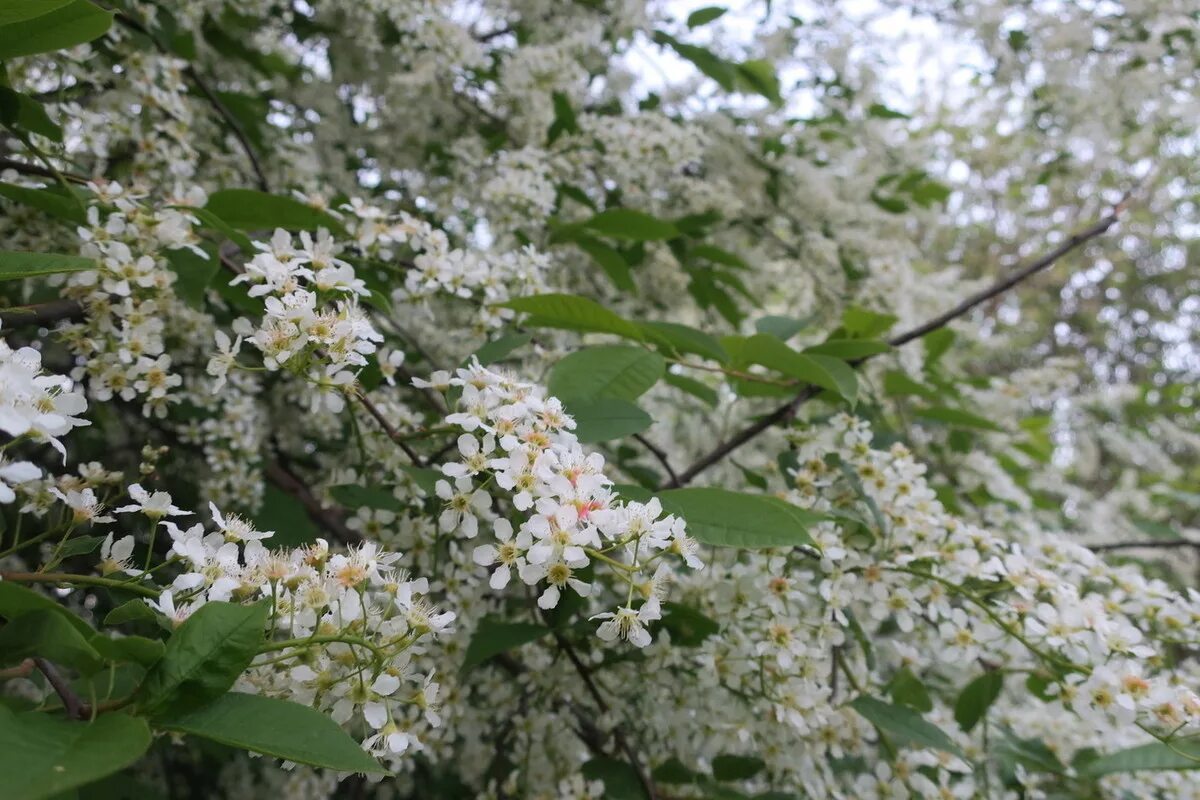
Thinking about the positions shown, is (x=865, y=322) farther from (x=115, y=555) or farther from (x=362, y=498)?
(x=115, y=555)

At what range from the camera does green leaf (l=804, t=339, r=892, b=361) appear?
1.57 meters

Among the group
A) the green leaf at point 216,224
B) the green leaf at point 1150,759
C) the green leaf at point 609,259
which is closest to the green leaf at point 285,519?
the green leaf at point 216,224

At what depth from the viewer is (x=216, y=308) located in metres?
2.06

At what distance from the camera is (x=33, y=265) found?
90 centimetres

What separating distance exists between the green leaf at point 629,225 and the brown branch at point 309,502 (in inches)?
36.6

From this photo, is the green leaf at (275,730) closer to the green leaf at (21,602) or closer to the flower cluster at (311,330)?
the green leaf at (21,602)

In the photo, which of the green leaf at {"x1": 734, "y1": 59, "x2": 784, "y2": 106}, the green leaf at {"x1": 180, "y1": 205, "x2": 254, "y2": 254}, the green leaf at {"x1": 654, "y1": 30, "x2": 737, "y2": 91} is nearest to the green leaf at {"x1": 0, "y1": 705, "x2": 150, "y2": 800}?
the green leaf at {"x1": 180, "y1": 205, "x2": 254, "y2": 254}

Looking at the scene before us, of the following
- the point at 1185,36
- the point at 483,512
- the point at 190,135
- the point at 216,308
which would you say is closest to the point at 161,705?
the point at 483,512

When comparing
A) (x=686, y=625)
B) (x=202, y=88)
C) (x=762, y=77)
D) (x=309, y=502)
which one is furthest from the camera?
(x=762, y=77)

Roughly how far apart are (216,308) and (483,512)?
1.25 meters

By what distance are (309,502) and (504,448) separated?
4.50ft

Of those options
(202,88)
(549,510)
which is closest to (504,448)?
(549,510)

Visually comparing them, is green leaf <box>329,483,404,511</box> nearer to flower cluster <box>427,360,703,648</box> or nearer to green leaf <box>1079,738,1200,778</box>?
flower cluster <box>427,360,703,648</box>

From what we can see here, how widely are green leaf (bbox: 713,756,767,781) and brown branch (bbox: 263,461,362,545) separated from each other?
0.99m
